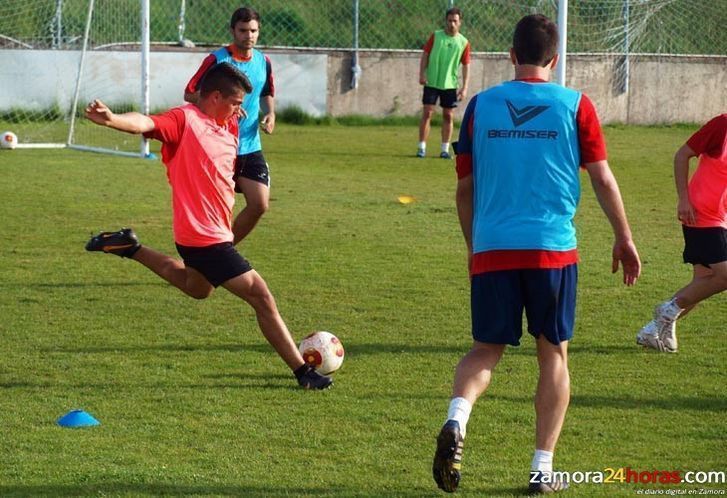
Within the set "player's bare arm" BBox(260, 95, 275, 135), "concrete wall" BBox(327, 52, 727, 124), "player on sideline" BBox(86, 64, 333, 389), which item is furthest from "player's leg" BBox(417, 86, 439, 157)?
"player on sideline" BBox(86, 64, 333, 389)

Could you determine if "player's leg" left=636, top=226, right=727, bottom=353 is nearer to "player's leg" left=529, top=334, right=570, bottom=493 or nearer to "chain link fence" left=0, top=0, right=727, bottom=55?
"player's leg" left=529, top=334, right=570, bottom=493

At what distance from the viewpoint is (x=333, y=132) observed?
21531mm

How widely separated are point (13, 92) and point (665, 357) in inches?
617

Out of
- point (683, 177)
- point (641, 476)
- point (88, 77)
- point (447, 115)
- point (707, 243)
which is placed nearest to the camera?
point (641, 476)

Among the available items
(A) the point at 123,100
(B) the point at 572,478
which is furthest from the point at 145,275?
(A) the point at 123,100

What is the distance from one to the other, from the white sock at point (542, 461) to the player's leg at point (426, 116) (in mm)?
13094

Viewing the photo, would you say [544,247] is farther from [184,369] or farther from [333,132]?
[333,132]

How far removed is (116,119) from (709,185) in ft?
11.0

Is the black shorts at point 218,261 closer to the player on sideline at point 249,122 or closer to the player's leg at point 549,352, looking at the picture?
the player's leg at point 549,352

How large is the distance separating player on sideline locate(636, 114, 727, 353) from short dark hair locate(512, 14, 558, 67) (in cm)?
226

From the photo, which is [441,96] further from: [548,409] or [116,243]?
[548,409]

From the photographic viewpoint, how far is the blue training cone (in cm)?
559

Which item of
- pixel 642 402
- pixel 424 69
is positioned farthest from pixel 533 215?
pixel 424 69

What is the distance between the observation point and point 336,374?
6617mm
